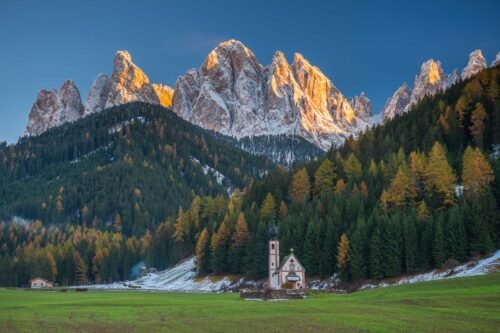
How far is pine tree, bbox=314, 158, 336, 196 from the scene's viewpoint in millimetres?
119625

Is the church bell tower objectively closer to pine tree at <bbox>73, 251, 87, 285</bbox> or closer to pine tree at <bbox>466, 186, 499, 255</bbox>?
pine tree at <bbox>466, 186, 499, 255</bbox>

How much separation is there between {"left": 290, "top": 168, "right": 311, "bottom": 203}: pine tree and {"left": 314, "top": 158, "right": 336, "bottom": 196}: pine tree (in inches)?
75.0

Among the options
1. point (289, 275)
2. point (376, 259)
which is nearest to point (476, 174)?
point (376, 259)

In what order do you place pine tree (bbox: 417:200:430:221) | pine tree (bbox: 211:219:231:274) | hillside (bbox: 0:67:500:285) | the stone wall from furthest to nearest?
pine tree (bbox: 211:219:231:274)
pine tree (bbox: 417:200:430:221)
hillside (bbox: 0:67:500:285)
the stone wall

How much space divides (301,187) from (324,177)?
18.1 ft

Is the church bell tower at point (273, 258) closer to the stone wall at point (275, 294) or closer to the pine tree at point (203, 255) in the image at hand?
the stone wall at point (275, 294)

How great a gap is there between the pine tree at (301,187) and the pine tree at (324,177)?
1904mm

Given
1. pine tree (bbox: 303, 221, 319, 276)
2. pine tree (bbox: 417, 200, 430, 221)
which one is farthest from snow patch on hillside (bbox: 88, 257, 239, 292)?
pine tree (bbox: 417, 200, 430, 221)

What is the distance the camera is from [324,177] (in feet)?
397

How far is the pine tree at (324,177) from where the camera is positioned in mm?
119625

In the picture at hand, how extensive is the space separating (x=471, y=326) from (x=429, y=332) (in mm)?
3416

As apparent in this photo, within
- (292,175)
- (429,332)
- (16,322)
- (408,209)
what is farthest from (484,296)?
(292,175)

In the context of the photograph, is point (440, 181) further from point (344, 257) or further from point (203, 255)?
point (203, 255)

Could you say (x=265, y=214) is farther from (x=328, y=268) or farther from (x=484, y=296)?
(x=484, y=296)
